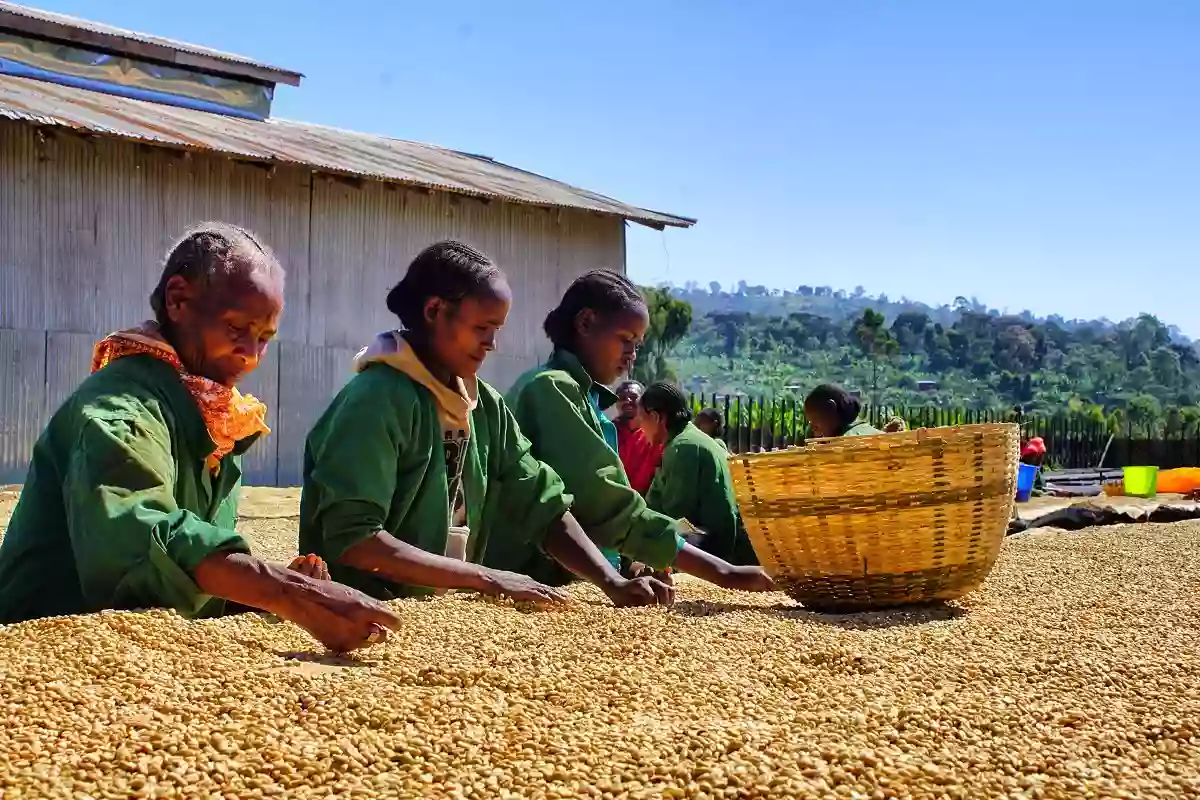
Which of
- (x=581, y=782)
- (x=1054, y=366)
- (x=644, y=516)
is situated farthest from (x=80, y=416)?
(x=1054, y=366)

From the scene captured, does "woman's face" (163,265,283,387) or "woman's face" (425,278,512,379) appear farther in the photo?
"woman's face" (425,278,512,379)

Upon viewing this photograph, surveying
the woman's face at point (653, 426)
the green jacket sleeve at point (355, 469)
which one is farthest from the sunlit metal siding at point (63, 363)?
the green jacket sleeve at point (355, 469)

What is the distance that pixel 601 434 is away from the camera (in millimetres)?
3979

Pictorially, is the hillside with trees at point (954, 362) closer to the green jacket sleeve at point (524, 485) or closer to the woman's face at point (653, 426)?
the woman's face at point (653, 426)

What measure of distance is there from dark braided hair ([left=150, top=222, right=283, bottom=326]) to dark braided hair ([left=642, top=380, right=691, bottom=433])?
3.71 m

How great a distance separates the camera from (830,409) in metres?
6.32

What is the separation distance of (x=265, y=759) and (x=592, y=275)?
2567 mm

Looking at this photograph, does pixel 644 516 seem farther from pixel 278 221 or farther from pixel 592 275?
pixel 278 221

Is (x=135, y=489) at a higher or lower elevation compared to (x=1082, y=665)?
higher

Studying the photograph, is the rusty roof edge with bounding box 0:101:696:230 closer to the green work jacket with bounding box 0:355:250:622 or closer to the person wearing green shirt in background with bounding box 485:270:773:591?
the person wearing green shirt in background with bounding box 485:270:773:591

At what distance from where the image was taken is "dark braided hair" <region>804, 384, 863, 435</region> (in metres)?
6.32

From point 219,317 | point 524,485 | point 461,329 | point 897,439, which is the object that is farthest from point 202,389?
point 897,439

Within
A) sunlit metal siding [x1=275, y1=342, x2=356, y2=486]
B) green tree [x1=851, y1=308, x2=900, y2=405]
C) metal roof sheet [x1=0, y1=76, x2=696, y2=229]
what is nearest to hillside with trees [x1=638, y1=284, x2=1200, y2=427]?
green tree [x1=851, y1=308, x2=900, y2=405]

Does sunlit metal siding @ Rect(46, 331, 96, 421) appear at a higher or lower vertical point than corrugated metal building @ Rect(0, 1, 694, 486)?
lower
